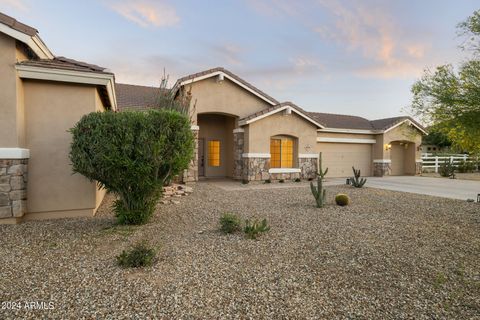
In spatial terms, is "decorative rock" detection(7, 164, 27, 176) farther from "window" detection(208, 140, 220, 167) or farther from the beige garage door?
the beige garage door

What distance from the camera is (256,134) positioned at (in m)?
14.6

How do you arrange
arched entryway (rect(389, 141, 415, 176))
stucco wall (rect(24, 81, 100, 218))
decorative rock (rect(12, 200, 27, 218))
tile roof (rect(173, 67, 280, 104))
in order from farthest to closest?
arched entryway (rect(389, 141, 415, 176)) → tile roof (rect(173, 67, 280, 104)) → stucco wall (rect(24, 81, 100, 218)) → decorative rock (rect(12, 200, 27, 218))

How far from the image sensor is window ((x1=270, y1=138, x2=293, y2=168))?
50.8 ft

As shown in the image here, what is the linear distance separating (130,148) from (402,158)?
21.7m

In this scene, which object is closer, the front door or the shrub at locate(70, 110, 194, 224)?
the shrub at locate(70, 110, 194, 224)

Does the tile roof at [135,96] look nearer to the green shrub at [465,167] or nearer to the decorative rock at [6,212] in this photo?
the decorative rock at [6,212]

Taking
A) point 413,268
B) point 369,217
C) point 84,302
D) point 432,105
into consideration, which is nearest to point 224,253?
point 84,302

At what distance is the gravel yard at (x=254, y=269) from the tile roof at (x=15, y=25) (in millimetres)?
4534

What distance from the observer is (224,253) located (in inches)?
180

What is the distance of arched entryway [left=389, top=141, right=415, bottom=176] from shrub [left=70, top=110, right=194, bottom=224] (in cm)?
1952

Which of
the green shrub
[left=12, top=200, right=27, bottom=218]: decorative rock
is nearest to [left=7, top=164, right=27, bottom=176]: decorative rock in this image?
[left=12, top=200, right=27, bottom=218]: decorative rock

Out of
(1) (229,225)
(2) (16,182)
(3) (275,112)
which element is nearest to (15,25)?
(2) (16,182)

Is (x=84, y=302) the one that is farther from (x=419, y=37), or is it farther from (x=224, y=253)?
(x=419, y=37)

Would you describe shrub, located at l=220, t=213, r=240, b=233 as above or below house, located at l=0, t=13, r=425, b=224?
below
